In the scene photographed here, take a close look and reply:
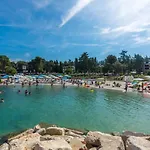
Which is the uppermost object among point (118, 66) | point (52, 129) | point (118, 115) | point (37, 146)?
point (118, 66)

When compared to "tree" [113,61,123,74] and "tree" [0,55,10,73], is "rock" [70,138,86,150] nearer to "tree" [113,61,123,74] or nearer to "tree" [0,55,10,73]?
"tree" [113,61,123,74]

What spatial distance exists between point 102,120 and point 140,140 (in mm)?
15561

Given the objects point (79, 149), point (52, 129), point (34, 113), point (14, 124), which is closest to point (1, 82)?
point (34, 113)

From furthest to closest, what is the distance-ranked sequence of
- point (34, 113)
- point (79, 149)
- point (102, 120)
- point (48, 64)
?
point (48, 64)
point (34, 113)
point (102, 120)
point (79, 149)

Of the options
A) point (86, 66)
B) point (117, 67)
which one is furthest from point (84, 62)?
point (117, 67)

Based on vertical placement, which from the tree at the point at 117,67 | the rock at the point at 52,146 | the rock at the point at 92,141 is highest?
the tree at the point at 117,67

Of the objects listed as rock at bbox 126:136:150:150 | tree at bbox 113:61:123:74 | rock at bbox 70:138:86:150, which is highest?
tree at bbox 113:61:123:74

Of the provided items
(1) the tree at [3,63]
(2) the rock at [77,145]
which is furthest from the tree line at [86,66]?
(2) the rock at [77,145]

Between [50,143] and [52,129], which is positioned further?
[52,129]

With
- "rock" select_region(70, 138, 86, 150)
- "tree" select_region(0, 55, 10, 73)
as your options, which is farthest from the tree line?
"rock" select_region(70, 138, 86, 150)

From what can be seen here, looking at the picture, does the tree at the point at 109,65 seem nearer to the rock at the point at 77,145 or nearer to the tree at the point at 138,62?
the tree at the point at 138,62

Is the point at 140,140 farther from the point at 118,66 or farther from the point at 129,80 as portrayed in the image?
the point at 118,66

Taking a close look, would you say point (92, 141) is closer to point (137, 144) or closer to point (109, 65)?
point (137, 144)

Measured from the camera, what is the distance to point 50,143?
7.78m
